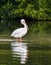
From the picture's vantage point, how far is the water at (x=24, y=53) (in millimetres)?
12344

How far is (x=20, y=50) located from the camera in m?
15.0

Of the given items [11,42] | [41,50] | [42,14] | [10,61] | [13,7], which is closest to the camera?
[10,61]

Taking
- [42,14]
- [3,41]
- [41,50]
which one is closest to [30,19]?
[42,14]

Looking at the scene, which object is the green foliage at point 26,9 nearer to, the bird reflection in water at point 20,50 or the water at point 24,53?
the bird reflection in water at point 20,50

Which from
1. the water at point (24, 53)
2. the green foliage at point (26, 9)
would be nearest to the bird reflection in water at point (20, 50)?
the water at point (24, 53)

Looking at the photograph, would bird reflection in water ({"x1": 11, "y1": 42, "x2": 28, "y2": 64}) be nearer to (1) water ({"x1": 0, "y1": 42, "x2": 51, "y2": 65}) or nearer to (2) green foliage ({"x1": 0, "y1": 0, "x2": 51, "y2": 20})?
(1) water ({"x1": 0, "y1": 42, "x2": 51, "y2": 65})

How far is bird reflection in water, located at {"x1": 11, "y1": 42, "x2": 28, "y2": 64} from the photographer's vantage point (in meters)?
13.0

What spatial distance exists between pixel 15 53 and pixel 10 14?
34724mm

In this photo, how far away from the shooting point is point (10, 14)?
160ft

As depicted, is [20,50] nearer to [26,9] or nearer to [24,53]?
[24,53]

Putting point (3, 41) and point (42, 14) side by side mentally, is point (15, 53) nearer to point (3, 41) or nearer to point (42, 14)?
point (3, 41)

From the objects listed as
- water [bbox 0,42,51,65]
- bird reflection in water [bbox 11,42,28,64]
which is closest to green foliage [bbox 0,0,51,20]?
bird reflection in water [bbox 11,42,28,64]

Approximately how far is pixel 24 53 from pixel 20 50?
2.60 feet

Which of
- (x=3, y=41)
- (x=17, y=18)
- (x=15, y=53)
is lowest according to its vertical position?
(x=17, y=18)
